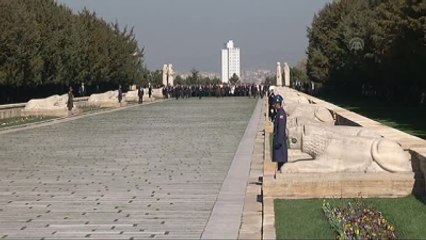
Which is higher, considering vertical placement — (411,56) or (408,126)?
(411,56)

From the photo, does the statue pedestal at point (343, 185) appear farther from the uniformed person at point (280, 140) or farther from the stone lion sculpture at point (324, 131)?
the uniformed person at point (280, 140)

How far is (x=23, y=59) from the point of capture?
4509cm

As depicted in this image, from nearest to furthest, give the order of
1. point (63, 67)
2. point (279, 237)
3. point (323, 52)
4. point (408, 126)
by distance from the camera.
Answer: point (279, 237), point (408, 126), point (63, 67), point (323, 52)

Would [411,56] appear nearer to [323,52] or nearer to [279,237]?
[279,237]

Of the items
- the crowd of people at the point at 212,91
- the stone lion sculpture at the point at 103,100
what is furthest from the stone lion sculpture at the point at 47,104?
the crowd of people at the point at 212,91

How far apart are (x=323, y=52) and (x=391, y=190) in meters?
66.0

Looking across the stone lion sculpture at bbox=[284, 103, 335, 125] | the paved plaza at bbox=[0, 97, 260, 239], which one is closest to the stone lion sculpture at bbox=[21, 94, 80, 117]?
the paved plaza at bbox=[0, 97, 260, 239]

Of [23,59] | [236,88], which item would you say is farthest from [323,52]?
[23,59]

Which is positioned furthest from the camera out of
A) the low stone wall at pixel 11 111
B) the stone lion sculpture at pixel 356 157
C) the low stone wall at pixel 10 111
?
the low stone wall at pixel 11 111

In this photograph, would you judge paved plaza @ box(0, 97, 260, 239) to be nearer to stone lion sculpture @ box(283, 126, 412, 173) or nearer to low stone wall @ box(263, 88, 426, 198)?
low stone wall @ box(263, 88, 426, 198)

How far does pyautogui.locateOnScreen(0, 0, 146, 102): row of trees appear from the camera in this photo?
142ft

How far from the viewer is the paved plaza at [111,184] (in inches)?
379

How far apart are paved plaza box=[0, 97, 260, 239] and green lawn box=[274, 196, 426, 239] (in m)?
1.04

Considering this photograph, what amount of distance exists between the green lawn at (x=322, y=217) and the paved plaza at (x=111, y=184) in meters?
1.04
